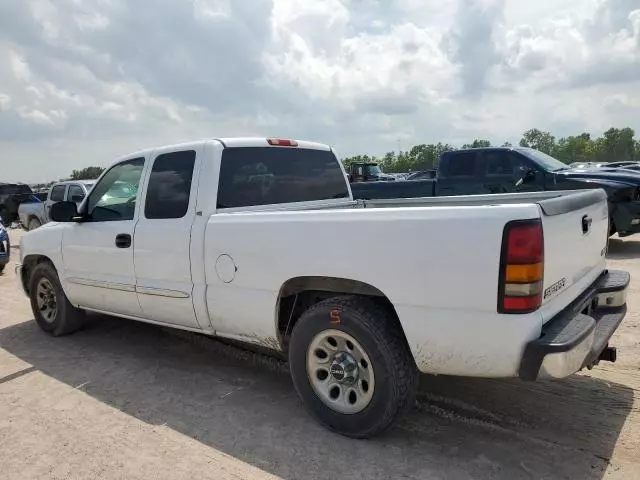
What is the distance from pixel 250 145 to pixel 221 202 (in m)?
0.59

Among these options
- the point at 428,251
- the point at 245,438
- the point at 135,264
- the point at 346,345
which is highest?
the point at 428,251

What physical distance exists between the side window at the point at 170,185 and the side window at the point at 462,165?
699 cm

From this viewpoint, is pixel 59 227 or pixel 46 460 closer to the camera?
pixel 46 460

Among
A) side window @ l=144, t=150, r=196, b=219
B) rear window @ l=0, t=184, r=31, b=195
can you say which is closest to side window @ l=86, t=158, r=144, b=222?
side window @ l=144, t=150, r=196, b=219

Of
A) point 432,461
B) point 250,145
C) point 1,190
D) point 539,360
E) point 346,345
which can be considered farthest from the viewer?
point 1,190

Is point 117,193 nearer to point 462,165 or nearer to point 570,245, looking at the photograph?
point 570,245

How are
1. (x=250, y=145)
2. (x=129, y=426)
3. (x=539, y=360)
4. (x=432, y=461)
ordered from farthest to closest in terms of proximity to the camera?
(x=250, y=145) < (x=129, y=426) < (x=432, y=461) < (x=539, y=360)

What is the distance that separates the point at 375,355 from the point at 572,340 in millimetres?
1018

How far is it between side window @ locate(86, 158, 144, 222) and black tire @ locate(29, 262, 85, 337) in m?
0.98

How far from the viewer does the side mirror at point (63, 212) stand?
487cm

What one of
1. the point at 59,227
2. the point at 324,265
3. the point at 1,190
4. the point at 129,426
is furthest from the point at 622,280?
the point at 1,190

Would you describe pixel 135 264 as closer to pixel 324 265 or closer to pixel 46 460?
pixel 46 460

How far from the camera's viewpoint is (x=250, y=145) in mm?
4266

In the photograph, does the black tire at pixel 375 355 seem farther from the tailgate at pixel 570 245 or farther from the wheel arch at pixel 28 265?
the wheel arch at pixel 28 265
